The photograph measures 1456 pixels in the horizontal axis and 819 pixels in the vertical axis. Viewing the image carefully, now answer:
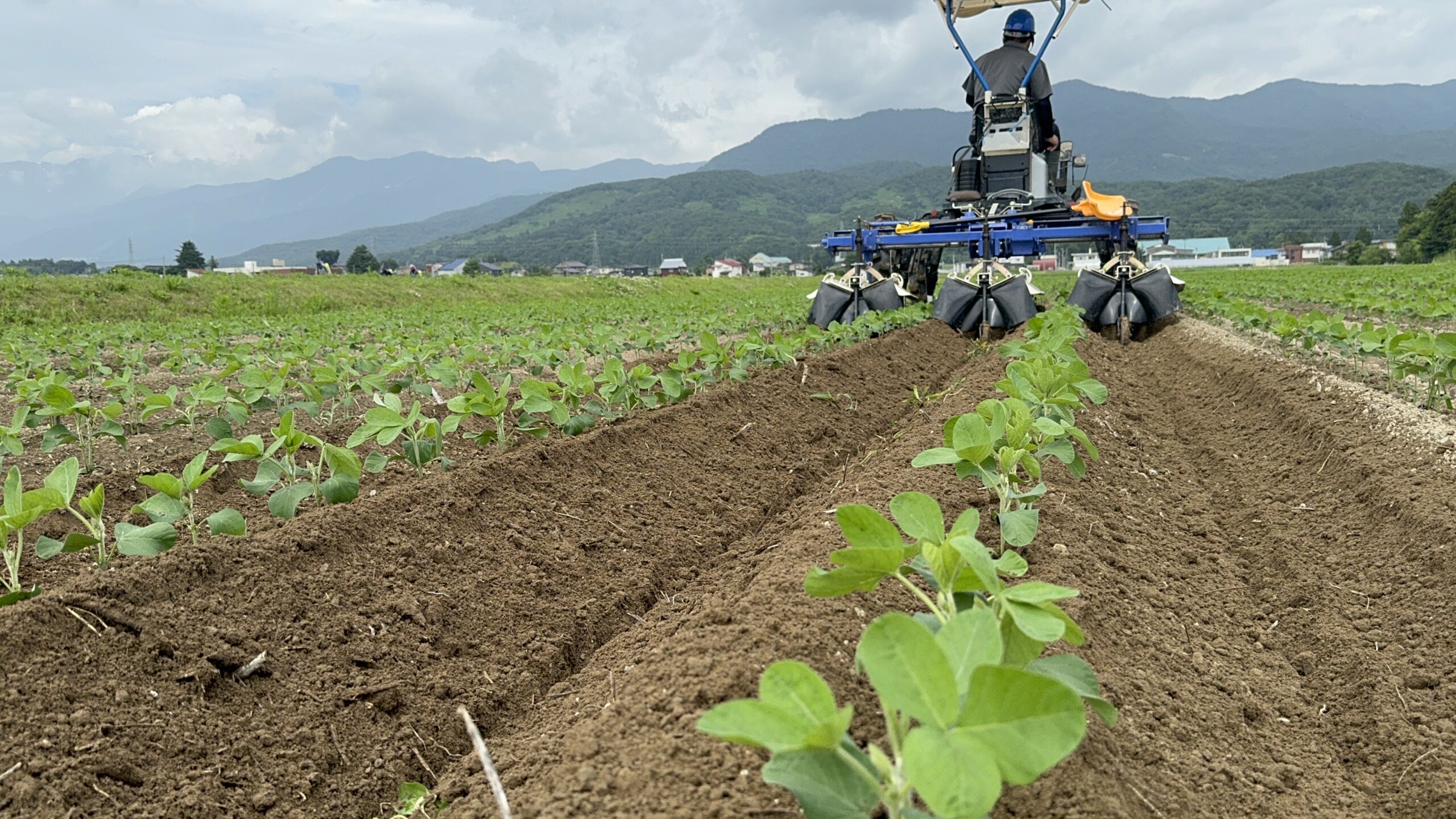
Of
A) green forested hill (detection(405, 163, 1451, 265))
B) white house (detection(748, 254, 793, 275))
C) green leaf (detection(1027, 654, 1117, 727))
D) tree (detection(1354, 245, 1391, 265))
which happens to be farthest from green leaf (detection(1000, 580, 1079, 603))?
white house (detection(748, 254, 793, 275))

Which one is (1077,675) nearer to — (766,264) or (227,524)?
(227,524)

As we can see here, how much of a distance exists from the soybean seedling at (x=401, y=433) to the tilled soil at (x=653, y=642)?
0.71 feet

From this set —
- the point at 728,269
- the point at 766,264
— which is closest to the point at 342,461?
the point at 728,269

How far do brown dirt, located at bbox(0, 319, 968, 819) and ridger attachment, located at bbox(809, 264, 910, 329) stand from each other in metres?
5.91

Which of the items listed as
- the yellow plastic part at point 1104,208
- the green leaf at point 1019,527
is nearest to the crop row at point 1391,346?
the yellow plastic part at point 1104,208

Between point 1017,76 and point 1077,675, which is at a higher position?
point 1017,76

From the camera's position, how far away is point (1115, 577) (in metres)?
2.66

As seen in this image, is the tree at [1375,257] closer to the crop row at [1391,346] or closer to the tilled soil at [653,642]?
the crop row at [1391,346]

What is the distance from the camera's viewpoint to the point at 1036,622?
1203 mm

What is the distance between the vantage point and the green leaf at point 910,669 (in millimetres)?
889

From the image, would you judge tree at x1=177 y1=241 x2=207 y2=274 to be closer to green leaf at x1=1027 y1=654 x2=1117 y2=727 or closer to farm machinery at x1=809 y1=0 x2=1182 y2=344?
farm machinery at x1=809 y1=0 x2=1182 y2=344

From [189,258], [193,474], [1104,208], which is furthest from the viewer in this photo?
[189,258]

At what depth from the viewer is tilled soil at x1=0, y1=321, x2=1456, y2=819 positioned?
5.67 feet

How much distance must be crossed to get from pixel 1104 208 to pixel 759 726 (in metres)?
9.81
